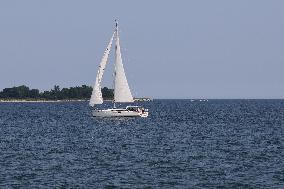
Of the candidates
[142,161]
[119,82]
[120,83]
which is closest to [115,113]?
[120,83]

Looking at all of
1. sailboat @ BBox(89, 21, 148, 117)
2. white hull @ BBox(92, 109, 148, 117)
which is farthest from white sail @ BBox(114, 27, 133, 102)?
white hull @ BBox(92, 109, 148, 117)

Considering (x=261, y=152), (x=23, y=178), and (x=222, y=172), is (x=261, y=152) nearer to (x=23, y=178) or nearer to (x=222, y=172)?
(x=222, y=172)

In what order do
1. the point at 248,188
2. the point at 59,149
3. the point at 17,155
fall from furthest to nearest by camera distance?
the point at 59,149 < the point at 17,155 < the point at 248,188

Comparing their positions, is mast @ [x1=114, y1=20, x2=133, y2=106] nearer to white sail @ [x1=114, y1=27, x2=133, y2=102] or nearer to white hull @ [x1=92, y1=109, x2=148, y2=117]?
white sail @ [x1=114, y1=27, x2=133, y2=102]

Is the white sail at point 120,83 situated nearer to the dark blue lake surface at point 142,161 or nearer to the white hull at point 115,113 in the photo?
the white hull at point 115,113

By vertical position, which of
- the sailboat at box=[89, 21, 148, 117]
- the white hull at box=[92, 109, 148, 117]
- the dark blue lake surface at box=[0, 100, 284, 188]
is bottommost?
the dark blue lake surface at box=[0, 100, 284, 188]

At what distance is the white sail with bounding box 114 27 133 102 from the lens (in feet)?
343

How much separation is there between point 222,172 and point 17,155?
19622 mm

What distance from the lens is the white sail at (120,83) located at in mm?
104625

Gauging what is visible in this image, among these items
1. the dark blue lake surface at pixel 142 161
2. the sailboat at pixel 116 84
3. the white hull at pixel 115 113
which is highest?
the sailboat at pixel 116 84

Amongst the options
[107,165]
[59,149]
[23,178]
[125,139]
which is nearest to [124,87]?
[125,139]

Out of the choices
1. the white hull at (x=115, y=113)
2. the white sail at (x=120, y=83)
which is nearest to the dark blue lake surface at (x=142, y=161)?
the white sail at (x=120, y=83)

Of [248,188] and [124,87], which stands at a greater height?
[124,87]

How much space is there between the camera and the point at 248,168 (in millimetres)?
44500
